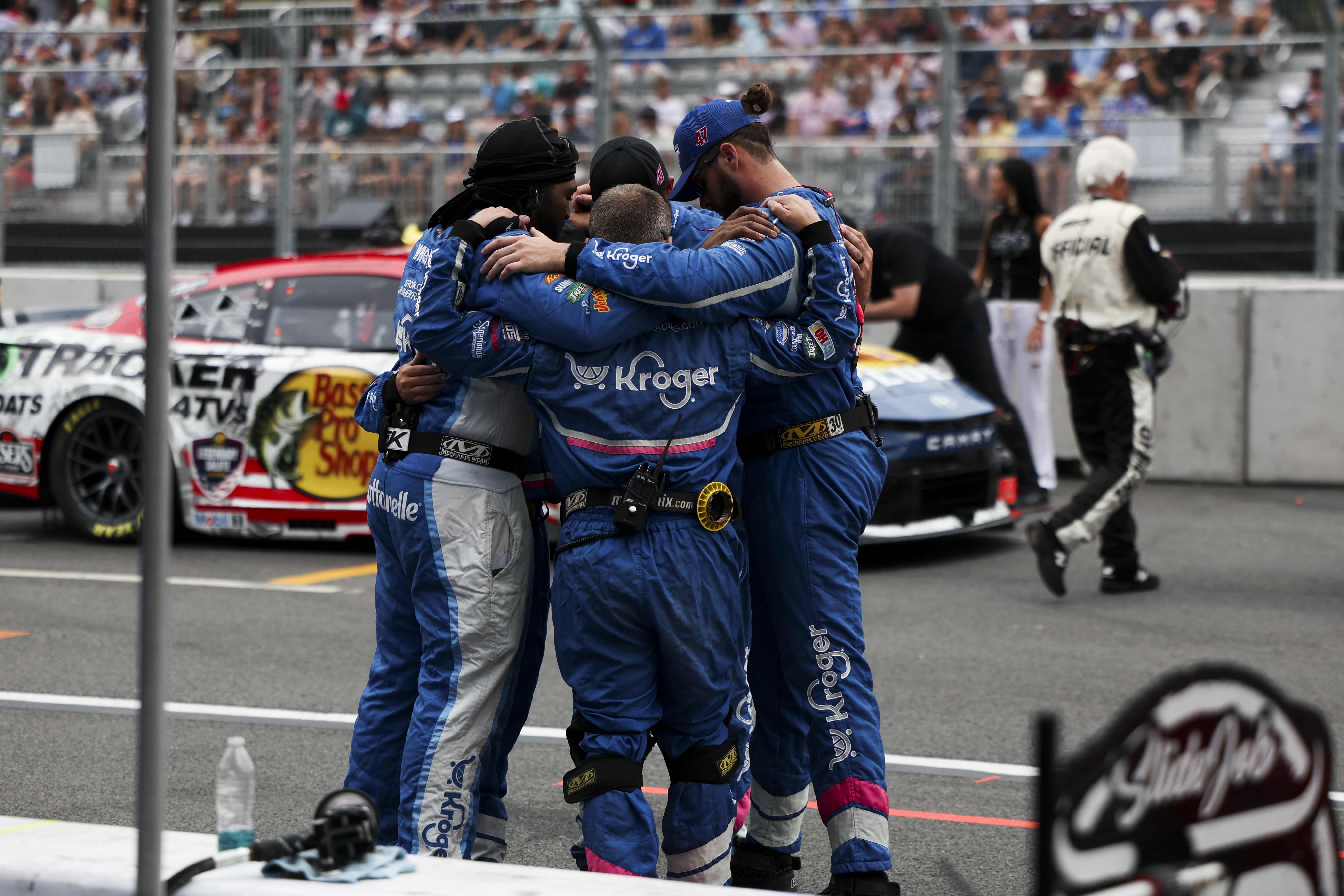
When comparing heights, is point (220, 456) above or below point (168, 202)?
below

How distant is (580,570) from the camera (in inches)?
136

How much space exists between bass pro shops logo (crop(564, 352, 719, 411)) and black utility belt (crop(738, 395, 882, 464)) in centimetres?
42

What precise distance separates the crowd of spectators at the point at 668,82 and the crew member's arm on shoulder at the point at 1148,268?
4266 millimetres

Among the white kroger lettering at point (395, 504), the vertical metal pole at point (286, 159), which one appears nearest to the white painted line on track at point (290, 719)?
the white kroger lettering at point (395, 504)

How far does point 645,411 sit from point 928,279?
6.47 metres

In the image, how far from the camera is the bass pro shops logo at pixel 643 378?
348 centimetres

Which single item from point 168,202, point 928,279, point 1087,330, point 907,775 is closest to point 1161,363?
point 1087,330

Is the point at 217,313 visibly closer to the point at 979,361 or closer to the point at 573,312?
the point at 979,361

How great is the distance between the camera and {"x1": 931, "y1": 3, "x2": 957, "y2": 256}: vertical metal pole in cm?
1165

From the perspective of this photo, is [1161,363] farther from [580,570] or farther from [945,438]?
[580,570]

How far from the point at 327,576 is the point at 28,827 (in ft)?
17.8

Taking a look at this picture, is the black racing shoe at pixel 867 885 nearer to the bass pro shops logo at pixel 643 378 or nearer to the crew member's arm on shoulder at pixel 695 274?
the bass pro shops logo at pixel 643 378

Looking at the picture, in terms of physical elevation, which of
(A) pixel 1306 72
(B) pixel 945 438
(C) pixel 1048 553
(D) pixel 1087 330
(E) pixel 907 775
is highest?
(A) pixel 1306 72

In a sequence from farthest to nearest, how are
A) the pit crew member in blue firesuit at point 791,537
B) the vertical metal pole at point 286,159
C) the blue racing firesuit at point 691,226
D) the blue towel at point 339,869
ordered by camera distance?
the vertical metal pole at point 286,159 → the blue racing firesuit at point 691,226 → the pit crew member in blue firesuit at point 791,537 → the blue towel at point 339,869
